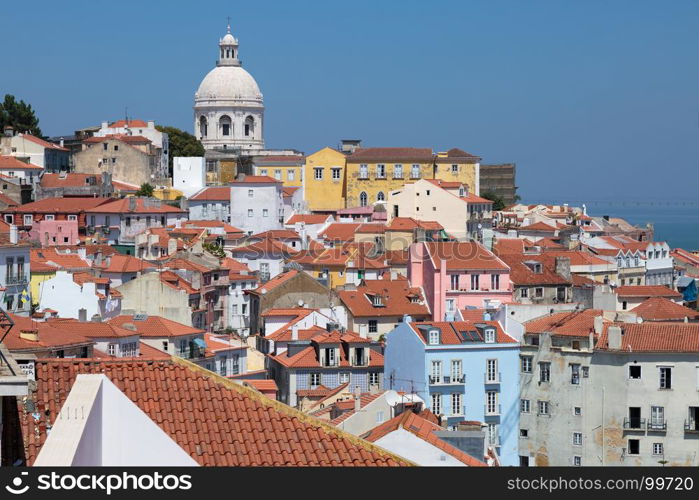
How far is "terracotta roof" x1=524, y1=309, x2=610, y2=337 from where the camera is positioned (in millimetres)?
40000

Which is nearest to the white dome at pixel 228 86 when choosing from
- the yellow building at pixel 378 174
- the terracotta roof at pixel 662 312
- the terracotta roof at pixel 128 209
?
the yellow building at pixel 378 174

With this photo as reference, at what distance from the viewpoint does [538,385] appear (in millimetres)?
40656

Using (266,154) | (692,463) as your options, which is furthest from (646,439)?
(266,154)

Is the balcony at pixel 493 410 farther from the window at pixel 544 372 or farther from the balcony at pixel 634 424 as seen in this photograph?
the balcony at pixel 634 424

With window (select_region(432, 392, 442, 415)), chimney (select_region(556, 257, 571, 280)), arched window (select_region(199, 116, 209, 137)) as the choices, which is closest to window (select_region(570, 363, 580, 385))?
window (select_region(432, 392, 442, 415))

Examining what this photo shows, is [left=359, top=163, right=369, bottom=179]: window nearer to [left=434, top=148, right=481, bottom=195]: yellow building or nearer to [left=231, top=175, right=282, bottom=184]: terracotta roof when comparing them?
[left=434, top=148, right=481, bottom=195]: yellow building

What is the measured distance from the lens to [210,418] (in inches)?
425

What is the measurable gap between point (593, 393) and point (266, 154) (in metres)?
56.4

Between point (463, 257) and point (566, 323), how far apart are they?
16.2 metres

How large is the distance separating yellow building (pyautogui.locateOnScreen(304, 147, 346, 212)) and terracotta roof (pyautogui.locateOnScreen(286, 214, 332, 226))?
21.6 feet

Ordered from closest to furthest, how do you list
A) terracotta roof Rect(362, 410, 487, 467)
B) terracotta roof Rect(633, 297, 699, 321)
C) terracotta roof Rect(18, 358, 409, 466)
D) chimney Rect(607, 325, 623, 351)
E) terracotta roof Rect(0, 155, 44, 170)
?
terracotta roof Rect(18, 358, 409, 466), terracotta roof Rect(362, 410, 487, 467), chimney Rect(607, 325, 623, 351), terracotta roof Rect(633, 297, 699, 321), terracotta roof Rect(0, 155, 44, 170)

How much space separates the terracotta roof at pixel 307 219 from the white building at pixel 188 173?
849 cm

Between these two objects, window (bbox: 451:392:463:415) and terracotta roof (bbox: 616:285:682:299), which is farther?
terracotta roof (bbox: 616:285:682:299)
